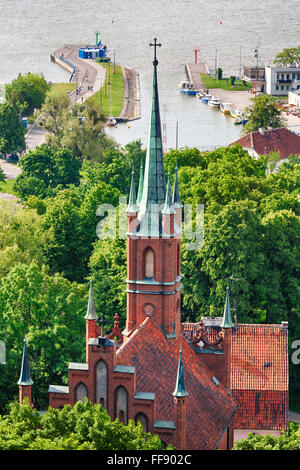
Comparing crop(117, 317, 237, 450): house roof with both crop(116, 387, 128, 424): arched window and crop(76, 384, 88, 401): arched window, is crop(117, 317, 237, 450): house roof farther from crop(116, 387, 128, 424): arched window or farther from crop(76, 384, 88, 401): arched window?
crop(76, 384, 88, 401): arched window

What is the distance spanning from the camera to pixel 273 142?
143 meters

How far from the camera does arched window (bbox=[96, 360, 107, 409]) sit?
56.9 metres

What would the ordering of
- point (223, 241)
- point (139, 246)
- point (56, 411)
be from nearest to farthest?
point (56, 411) < point (139, 246) < point (223, 241)

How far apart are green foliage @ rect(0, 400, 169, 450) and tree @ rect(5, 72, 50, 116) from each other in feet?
395

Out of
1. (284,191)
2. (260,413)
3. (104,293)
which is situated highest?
(284,191)

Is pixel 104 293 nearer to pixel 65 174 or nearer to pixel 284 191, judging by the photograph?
pixel 284 191

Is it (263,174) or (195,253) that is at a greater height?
(263,174)

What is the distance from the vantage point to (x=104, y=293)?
82.4 metres

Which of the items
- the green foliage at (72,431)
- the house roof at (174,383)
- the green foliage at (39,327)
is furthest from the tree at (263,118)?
the green foliage at (72,431)

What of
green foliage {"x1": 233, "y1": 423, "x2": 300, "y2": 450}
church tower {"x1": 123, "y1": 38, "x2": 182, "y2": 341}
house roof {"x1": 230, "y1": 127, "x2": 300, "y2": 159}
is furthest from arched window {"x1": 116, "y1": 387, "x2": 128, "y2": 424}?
house roof {"x1": 230, "y1": 127, "x2": 300, "y2": 159}

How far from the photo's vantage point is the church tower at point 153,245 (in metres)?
61.0

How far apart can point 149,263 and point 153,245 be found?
1033mm

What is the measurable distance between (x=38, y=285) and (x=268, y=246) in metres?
18.6
